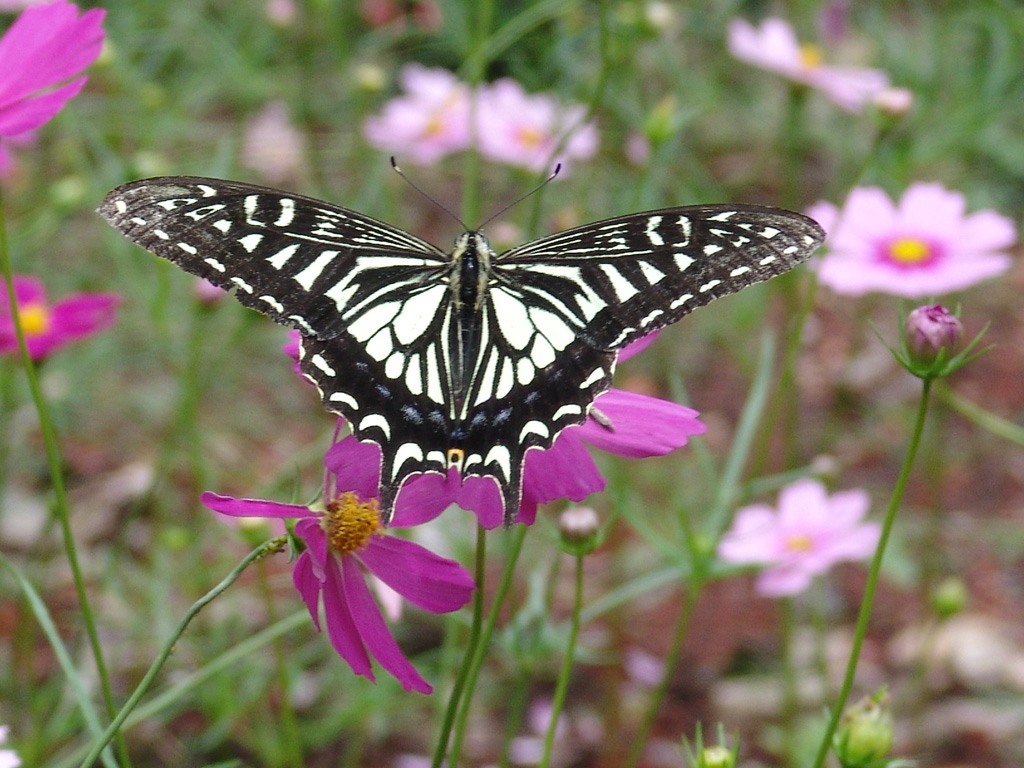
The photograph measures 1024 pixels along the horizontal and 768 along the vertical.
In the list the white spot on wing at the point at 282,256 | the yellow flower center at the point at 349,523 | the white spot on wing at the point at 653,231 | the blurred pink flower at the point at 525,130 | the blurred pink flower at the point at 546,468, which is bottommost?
the yellow flower center at the point at 349,523

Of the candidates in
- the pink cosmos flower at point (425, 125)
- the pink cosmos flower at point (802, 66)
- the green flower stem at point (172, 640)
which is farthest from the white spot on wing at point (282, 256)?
the pink cosmos flower at point (802, 66)

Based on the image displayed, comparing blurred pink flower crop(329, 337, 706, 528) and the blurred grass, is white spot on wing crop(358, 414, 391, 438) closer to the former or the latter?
blurred pink flower crop(329, 337, 706, 528)

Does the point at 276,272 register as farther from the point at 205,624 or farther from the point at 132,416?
the point at 132,416

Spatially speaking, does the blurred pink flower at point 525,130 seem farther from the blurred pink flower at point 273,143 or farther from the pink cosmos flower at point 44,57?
the pink cosmos flower at point 44,57

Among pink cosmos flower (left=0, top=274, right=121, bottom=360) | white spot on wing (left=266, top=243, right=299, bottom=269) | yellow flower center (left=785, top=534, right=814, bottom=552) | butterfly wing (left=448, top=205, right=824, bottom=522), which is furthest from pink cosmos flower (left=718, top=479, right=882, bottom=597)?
pink cosmos flower (left=0, top=274, right=121, bottom=360)

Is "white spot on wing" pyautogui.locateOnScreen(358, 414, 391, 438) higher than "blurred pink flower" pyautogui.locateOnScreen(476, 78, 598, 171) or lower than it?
lower

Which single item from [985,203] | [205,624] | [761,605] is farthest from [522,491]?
[985,203]
